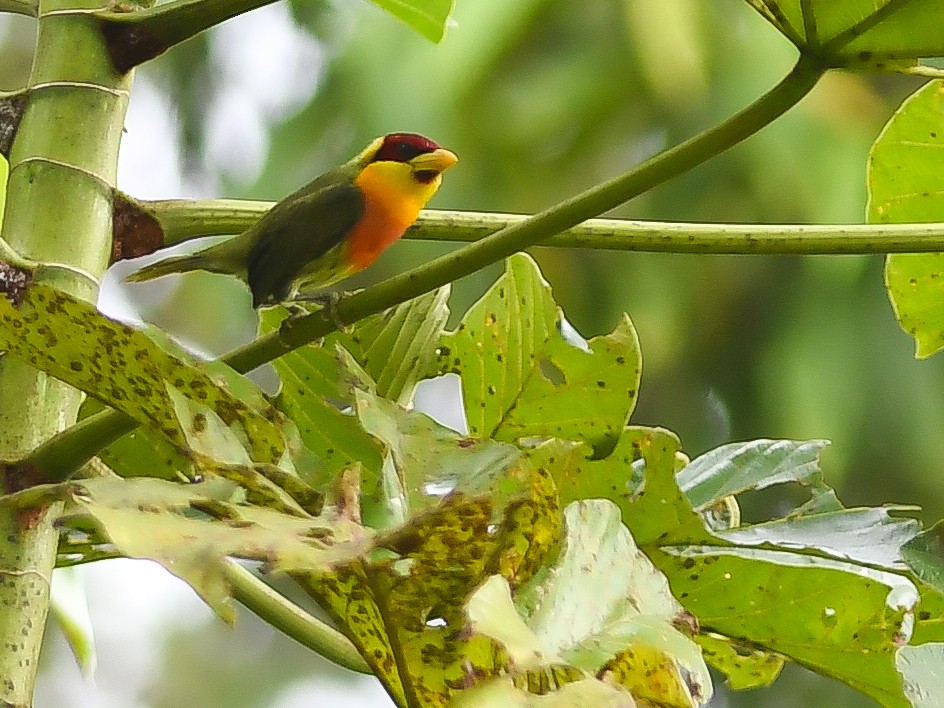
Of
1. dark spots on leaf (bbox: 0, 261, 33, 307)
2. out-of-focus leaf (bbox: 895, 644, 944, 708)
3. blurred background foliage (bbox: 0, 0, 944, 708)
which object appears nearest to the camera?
out-of-focus leaf (bbox: 895, 644, 944, 708)

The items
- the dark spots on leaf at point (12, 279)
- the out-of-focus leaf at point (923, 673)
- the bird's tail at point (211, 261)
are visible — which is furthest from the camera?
the bird's tail at point (211, 261)

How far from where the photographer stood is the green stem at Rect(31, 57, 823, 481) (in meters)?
0.58

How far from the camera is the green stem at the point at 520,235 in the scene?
0.58m

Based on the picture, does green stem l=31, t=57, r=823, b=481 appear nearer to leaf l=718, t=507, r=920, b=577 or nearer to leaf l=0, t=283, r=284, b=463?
leaf l=0, t=283, r=284, b=463

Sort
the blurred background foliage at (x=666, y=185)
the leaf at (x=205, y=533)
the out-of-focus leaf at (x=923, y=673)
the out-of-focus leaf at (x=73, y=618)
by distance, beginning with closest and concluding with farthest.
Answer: the leaf at (x=205, y=533) < the out-of-focus leaf at (x=923, y=673) < the out-of-focus leaf at (x=73, y=618) < the blurred background foliage at (x=666, y=185)

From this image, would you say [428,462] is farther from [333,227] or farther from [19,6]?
[333,227]

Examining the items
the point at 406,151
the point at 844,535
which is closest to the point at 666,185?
the point at 406,151

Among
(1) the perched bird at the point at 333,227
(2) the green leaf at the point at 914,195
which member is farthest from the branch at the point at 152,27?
(1) the perched bird at the point at 333,227

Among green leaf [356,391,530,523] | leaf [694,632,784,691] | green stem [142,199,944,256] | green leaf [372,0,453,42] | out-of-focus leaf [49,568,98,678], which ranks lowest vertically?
leaf [694,632,784,691]

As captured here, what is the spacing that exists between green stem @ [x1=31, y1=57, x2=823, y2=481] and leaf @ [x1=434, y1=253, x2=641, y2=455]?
169 millimetres

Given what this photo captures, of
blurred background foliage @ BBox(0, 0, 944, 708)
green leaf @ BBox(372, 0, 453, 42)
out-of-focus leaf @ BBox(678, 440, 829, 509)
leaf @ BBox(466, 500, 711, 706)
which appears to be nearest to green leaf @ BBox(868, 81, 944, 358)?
out-of-focus leaf @ BBox(678, 440, 829, 509)

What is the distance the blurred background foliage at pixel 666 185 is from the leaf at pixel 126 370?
332cm

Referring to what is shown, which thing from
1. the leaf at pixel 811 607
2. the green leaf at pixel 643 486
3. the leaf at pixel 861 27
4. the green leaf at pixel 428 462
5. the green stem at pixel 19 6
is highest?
the green stem at pixel 19 6

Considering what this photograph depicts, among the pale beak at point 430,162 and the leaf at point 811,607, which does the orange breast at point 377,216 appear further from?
the leaf at point 811,607
